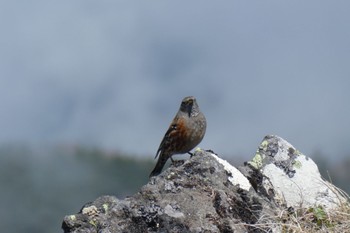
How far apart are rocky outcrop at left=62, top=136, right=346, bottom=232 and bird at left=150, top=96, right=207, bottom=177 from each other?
2.24 m

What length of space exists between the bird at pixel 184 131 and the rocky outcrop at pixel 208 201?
2237mm

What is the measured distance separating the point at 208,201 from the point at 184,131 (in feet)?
11.7

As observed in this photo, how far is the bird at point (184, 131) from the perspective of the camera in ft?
41.1

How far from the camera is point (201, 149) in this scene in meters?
9.88

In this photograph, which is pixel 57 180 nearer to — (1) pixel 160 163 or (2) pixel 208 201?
(1) pixel 160 163

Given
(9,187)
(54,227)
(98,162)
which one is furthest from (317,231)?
(98,162)

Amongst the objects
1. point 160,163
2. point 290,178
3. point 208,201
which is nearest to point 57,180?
point 160,163

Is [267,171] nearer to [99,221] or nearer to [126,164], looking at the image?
[99,221]

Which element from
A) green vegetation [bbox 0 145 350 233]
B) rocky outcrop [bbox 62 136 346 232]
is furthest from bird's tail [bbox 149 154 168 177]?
green vegetation [bbox 0 145 350 233]

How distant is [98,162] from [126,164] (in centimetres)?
139

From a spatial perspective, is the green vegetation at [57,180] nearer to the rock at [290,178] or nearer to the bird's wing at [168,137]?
the bird's wing at [168,137]

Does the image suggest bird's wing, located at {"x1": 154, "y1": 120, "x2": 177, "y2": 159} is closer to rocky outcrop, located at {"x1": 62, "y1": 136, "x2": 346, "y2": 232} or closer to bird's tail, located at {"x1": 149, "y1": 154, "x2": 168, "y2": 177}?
bird's tail, located at {"x1": 149, "y1": 154, "x2": 168, "y2": 177}

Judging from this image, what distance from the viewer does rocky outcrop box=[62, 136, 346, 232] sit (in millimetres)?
8734

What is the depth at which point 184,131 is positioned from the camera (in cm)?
1258
